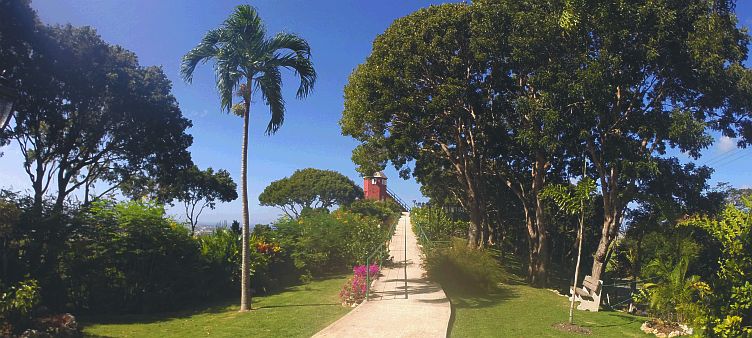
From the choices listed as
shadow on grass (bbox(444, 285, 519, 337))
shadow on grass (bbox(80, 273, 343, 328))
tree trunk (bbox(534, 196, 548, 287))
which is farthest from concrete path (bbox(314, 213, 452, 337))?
tree trunk (bbox(534, 196, 548, 287))

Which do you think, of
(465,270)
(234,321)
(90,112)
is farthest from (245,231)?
(90,112)

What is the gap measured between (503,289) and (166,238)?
942 cm

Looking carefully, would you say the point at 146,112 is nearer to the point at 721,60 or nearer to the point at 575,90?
the point at 575,90

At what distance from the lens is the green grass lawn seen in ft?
27.4

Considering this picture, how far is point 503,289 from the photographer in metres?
14.2

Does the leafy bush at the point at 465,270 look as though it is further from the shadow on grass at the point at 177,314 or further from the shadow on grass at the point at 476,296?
the shadow on grass at the point at 177,314

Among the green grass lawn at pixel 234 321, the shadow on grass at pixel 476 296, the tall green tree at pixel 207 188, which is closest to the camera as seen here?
the green grass lawn at pixel 234 321

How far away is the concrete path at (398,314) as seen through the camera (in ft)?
25.4

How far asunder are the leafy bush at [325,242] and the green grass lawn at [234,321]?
413 cm

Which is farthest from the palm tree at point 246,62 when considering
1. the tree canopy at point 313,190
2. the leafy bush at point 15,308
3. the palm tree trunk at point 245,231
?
the tree canopy at point 313,190

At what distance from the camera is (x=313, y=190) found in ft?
222

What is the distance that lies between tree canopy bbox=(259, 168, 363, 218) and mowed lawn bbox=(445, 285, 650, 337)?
55.9 metres

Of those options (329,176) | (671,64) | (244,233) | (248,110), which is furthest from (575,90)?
(329,176)

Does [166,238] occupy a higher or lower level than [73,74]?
lower
